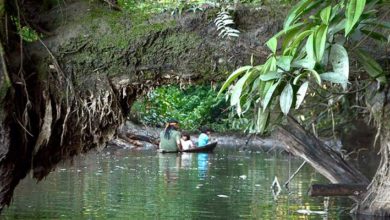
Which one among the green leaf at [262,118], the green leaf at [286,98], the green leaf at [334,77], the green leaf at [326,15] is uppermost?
the green leaf at [326,15]

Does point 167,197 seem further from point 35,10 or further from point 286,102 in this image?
point 286,102

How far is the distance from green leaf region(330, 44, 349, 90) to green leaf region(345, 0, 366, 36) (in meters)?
0.23

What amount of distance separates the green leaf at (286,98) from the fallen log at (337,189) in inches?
118

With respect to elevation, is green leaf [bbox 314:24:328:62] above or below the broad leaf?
below

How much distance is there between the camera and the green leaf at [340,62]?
3.88 meters

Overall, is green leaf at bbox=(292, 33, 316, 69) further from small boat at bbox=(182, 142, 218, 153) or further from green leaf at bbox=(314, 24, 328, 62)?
small boat at bbox=(182, 142, 218, 153)

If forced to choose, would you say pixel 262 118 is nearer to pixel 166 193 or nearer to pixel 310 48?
pixel 310 48

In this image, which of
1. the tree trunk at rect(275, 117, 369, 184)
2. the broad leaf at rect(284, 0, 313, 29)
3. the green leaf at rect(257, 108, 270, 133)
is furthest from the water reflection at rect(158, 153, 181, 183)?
the broad leaf at rect(284, 0, 313, 29)

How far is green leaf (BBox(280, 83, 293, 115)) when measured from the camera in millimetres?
3881

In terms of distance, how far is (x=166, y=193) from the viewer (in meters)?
9.38

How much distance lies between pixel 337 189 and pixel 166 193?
299 centimetres

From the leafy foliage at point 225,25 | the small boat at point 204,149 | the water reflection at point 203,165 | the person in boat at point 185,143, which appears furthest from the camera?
the person in boat at point 185,143

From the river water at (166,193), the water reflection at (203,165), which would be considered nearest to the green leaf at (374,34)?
the river water at (166,193)

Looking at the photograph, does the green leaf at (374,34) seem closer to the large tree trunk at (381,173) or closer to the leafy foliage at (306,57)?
the leafy foliage at (306,57)
